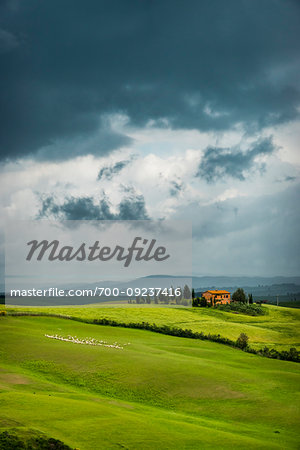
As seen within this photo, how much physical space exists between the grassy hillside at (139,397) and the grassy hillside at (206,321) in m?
34.6

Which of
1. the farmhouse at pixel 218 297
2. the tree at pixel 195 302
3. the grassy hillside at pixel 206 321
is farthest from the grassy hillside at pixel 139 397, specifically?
the farmhouse at pixel 218 297

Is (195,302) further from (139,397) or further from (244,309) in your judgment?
(139,397)

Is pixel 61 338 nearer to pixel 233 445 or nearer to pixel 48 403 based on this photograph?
pixel 48 403

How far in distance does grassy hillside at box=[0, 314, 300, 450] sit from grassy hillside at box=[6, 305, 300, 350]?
3464 centimetres

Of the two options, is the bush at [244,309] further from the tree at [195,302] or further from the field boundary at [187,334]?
the field boundary at [187,334]

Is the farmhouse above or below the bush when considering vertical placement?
above

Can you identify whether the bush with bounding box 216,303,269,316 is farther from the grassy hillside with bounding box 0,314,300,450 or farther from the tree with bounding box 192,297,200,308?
the grassy hillside with bounding box 0,314,300,450

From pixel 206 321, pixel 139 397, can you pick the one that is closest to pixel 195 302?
pixel 206 321

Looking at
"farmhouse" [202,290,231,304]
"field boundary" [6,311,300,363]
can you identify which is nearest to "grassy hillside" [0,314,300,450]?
"field boundary" [6,311,300,363]

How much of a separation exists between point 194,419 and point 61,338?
2908cm

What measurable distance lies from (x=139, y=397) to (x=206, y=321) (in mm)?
72577

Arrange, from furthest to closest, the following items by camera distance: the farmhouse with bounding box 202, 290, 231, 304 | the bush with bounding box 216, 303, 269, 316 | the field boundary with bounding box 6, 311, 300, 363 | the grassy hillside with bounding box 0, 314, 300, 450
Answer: the farmhouse with bounding box 202, 290, 231, 304 → the bush with bounding box 216, 303, 269, 316 → the field boundary with bounding box 6, 311, 300, 363 → the grassy hillside with bounding box 0, 314, 300, 450

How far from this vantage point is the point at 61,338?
56.1m

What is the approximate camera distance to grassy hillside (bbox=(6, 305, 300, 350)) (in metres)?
91.4
